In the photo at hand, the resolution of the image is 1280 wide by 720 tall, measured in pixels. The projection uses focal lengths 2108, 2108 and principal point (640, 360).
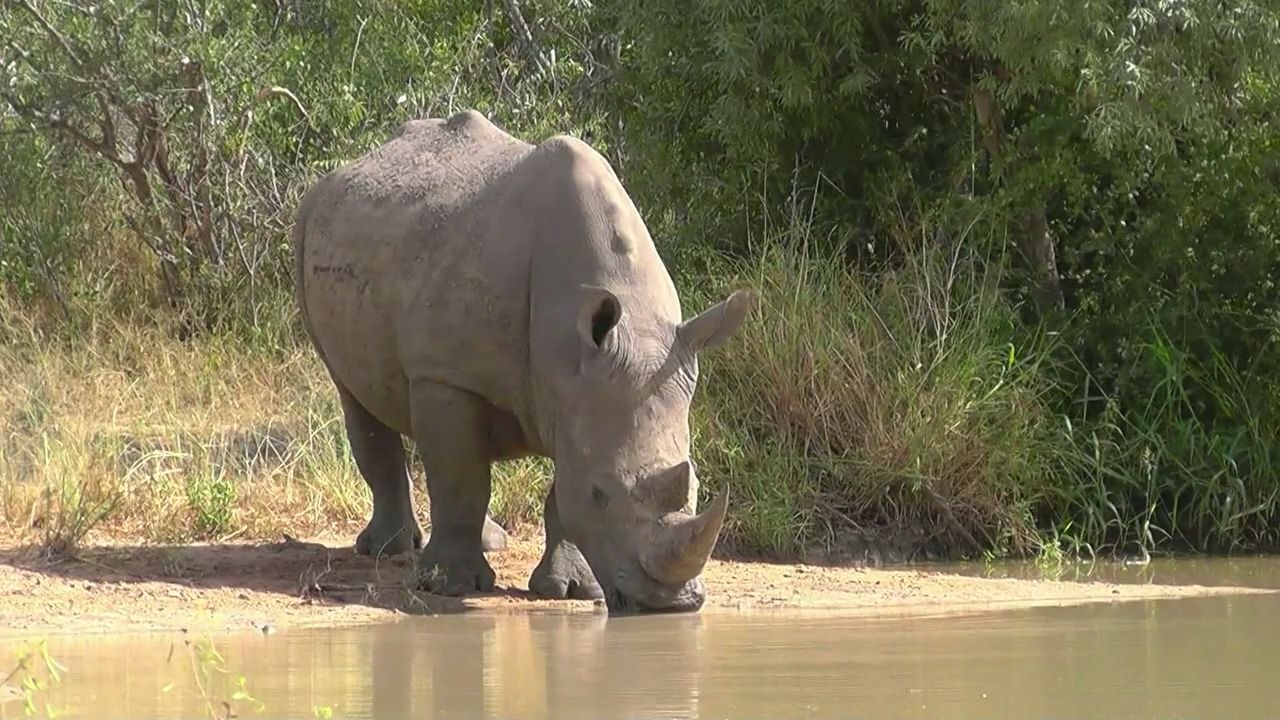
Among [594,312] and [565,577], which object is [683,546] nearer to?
[594,312]

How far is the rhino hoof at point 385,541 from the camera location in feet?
32.3

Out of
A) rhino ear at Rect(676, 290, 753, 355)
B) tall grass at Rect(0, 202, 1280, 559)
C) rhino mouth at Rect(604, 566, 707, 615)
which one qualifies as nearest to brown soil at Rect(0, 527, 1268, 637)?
rhino mouth at Rect(604, 566, 707, 615)

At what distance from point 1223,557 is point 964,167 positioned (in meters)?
2.70

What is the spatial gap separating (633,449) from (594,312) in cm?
55

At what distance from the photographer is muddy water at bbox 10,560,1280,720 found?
561 centimetres

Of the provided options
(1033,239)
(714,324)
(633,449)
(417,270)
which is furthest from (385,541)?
(1033,239)

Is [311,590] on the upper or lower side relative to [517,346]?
lower

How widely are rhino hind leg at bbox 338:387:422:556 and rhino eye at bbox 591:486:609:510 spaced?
1997mm

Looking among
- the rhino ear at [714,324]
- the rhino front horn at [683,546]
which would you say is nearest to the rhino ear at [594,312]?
the rhino ear at [714,324]

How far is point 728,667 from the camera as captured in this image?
6402mm

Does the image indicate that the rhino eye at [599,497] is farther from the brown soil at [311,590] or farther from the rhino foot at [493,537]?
the rhino foot at [493,537]

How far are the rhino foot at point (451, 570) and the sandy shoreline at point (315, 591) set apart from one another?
83 millimetres

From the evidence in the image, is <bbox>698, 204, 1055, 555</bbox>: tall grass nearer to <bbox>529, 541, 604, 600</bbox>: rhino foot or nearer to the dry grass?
the dry grass

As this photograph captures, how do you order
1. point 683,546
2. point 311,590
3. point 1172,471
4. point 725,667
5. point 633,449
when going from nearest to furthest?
point 725,667 < point 683,546 < point 633,449 < point 311,590 < point 1172,471
